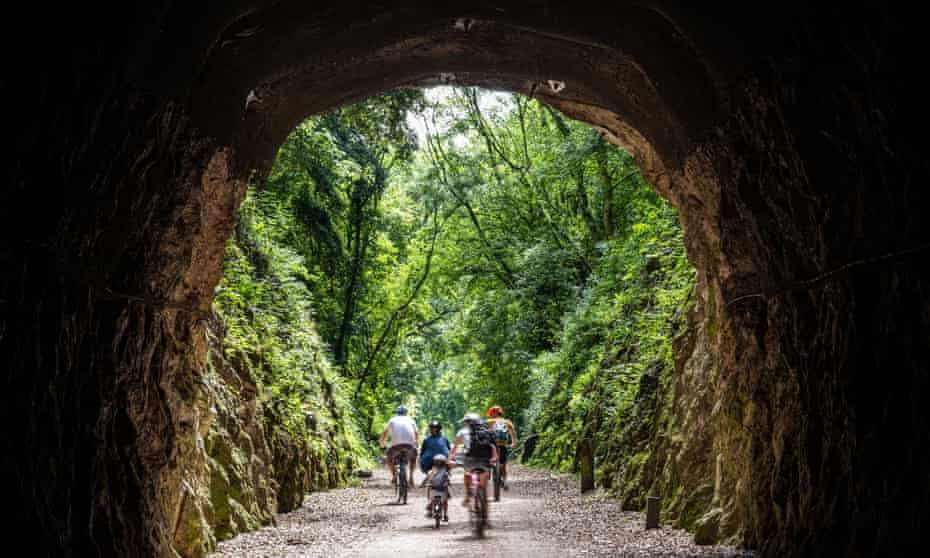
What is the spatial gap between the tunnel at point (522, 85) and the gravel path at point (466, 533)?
4.30ft

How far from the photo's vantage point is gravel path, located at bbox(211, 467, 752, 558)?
10516mm

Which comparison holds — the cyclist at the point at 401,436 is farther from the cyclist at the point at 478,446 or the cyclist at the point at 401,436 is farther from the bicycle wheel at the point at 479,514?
the bicycle wheel at the point at 479,514

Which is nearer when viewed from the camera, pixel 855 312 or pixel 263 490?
pixel 855 312

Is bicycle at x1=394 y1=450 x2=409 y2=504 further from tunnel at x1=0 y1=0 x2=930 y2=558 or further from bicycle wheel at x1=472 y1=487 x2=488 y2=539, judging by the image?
tunnel at x1=0 y1=0 x2=930 y2=558

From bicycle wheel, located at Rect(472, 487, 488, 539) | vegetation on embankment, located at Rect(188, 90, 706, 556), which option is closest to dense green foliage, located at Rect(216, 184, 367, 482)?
vegetation on embankment, located at Rect(188, 90, 706, 556)

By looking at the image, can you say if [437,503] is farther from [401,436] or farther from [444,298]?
[444,298]

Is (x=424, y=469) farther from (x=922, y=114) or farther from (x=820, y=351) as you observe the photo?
(x=922, y=114)

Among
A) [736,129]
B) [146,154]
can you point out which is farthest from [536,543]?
[146,154]

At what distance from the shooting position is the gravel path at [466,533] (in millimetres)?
10516

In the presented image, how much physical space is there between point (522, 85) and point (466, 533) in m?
5.96

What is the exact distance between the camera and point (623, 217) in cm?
2880

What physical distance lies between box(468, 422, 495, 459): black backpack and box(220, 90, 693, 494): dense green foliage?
401cm

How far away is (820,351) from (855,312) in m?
0.85

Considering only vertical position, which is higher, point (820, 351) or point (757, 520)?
point (820, 351)
